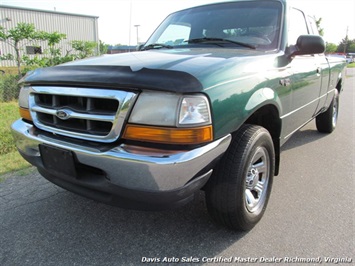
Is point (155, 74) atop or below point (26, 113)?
atop

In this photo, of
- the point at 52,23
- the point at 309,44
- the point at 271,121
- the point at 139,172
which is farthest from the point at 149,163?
the point at 52,23

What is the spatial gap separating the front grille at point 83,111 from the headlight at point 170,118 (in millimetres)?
89

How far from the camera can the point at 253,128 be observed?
2.25m

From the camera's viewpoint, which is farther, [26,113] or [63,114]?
[26,113]

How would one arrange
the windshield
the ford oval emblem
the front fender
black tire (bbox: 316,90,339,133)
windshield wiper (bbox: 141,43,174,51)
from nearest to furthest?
1. the ford oval emblem
2. the front fender
3. the windshield
4. windshield wiper (bbox: 141,43,174,51)
5. black tire (bbox: 316,90,339,133)

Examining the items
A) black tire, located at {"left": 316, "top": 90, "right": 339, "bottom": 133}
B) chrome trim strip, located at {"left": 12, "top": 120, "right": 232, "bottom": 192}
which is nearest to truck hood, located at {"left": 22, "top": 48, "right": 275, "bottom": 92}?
chrome trim strip, located at {"left": 12, "top": 120, "right": 232, "bottom": 192}

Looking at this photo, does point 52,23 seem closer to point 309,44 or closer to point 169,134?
point 309,44

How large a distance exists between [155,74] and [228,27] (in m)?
1.67

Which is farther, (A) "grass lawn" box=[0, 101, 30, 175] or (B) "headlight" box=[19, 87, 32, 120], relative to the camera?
(A) "grass lawn" box=[0, 101, 30, 175]

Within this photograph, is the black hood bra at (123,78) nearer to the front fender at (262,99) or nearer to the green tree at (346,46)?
the front fender at (262,99)

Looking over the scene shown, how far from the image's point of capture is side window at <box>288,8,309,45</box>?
3.13m

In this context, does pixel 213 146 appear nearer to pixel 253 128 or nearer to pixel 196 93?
pixel 196 93

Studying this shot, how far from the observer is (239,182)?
2.04 m

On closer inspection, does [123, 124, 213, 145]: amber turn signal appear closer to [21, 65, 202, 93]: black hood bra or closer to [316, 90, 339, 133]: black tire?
[21, 65, 202, 93]: black hood bra
